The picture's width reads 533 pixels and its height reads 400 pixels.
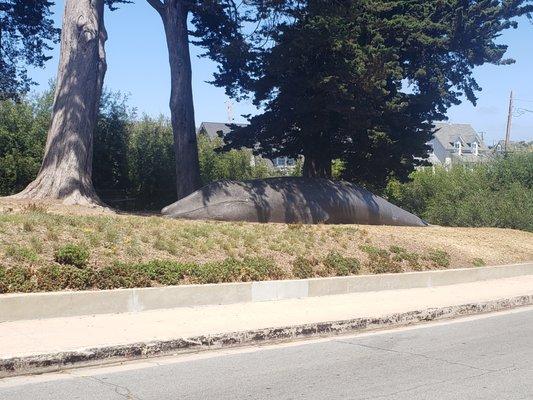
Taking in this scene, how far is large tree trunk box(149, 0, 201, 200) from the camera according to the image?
22109mm

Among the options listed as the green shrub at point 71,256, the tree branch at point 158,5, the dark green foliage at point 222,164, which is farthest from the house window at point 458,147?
the green shrub at point 71,256

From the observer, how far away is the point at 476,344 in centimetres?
975

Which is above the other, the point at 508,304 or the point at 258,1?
the point at 258,1

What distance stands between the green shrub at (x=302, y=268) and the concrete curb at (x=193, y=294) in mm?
648

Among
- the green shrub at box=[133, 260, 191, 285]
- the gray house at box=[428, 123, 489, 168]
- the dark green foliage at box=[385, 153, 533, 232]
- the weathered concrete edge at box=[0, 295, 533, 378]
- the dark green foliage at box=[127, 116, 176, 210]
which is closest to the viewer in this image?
the weathered concrete edge at box=[0, 295, 533, 378]

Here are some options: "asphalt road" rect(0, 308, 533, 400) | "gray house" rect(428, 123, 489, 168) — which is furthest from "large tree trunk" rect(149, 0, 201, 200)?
"gray house" rect(428, 123, 489, 168)

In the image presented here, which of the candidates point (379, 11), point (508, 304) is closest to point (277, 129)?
point (379, 11)

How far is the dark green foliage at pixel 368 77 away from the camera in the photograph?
19.8m

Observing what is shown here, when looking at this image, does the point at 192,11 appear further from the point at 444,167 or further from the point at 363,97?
the point at 444,167

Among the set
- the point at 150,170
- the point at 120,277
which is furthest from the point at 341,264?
the point at 150,170

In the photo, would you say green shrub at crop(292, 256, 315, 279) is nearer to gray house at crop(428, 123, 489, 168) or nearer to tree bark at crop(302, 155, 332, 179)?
tree bark at crop(302, 155, 332, 179)

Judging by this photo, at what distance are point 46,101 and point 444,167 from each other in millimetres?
18838

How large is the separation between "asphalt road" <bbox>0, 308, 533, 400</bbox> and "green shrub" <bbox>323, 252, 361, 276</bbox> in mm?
4375

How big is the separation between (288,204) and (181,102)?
5.48 meters
